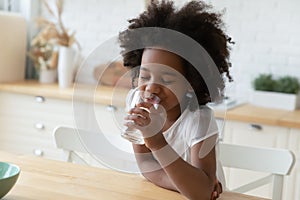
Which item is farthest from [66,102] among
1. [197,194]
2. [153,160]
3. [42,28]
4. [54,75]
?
[197,194]

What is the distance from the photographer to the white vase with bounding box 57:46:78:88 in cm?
308

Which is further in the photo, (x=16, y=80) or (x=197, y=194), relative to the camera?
(x=16, y=80)

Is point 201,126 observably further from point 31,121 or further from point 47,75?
point 47,75

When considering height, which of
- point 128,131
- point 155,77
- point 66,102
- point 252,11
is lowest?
point 66,102

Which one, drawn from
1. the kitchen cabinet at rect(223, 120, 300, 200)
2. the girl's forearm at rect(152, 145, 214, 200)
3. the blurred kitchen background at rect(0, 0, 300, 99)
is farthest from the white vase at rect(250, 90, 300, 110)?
the girl's forearm at rect(152, 145, 214, 200)

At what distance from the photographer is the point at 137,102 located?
43.4 inches

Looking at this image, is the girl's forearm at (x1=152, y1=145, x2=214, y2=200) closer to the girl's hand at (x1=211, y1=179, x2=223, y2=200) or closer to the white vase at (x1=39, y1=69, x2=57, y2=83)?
the girl's hand at (x1=211, y1=179, x2=223, y2=200)

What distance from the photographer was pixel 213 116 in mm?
1296

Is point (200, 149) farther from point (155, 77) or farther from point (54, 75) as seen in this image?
point (54, 75)

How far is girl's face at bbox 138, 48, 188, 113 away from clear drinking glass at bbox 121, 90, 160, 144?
0.01 metres

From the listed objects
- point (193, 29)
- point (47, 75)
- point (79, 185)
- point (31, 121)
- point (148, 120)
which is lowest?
point (31, 121)

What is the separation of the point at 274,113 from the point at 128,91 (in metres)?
1.56

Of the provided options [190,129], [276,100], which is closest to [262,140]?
[276,100]

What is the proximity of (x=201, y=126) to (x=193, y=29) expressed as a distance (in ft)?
0.85
